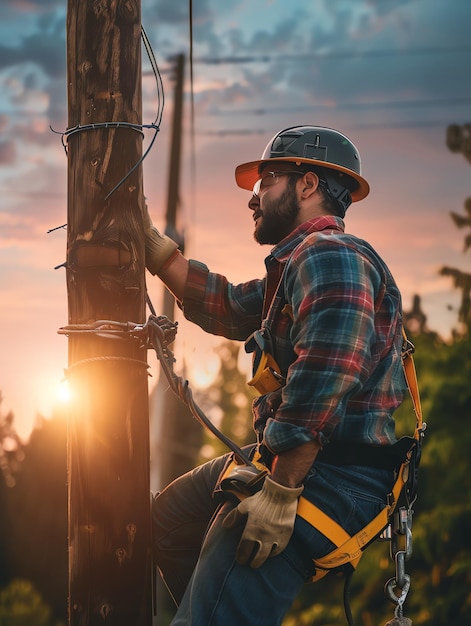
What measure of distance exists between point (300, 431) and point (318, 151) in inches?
57.6

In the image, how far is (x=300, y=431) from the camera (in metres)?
3.31

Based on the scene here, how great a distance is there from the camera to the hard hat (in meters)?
4.14

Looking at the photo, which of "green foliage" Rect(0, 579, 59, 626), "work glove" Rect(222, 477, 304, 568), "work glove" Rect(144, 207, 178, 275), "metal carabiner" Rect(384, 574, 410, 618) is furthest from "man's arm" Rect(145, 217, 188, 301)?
"green foliage" Rect(0, 579, 59, 626)

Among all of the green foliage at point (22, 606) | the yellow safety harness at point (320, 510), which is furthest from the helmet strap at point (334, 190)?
the green foliage at point (22, 606)

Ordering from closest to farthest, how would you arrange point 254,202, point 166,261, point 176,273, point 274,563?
1. point 274,563
2. point 254,202
3. point 166,261
4. point 176,273

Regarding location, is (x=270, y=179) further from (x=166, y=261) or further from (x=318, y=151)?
(x=166, y=261)

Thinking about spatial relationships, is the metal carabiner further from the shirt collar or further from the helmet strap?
the helmet strap

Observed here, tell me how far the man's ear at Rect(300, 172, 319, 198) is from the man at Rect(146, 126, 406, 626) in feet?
0.18

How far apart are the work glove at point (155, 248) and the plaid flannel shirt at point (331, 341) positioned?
631 millimetres

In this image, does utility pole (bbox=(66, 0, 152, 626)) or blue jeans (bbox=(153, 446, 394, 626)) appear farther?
utility pole (bbox=(66, 0, 152, 626))

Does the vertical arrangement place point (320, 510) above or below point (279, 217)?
below

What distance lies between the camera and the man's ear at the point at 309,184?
412 cm

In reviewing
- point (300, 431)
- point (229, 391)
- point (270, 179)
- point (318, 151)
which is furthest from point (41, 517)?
point (300, 431)

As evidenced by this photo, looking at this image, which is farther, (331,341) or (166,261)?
(166,261)
